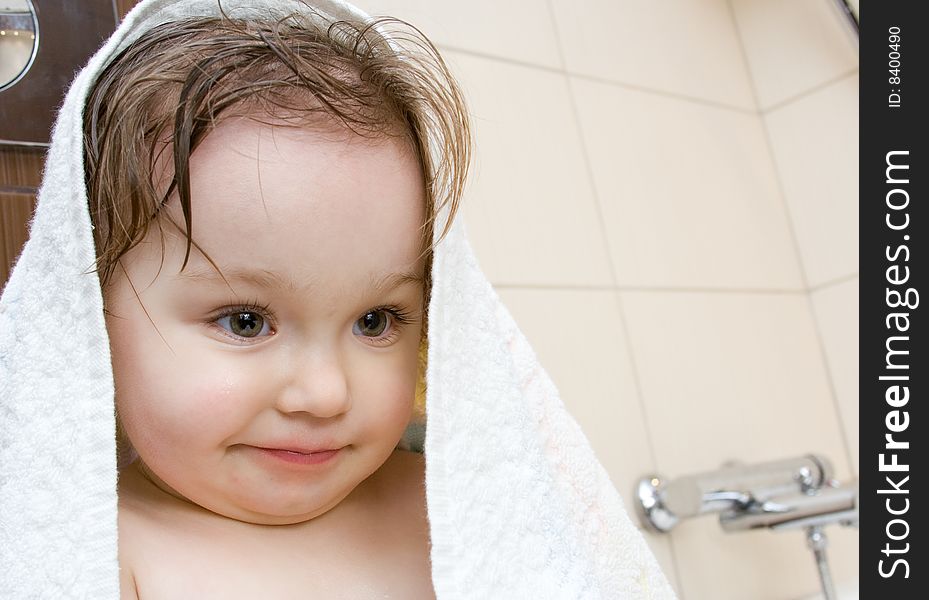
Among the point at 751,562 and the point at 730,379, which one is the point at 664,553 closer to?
the point at 751,562

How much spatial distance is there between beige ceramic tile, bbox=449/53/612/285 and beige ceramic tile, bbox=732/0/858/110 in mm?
500

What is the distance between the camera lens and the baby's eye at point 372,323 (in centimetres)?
61

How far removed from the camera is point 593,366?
3.80 ft

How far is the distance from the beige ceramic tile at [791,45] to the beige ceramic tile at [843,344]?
0.33 metres

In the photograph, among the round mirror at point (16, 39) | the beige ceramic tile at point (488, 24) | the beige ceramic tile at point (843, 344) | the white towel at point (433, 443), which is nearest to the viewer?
the white towel at point (433, 443)

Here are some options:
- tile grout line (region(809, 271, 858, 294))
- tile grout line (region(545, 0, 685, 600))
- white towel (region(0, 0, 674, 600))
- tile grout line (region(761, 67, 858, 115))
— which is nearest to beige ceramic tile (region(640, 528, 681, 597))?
tile grout line (region(545, 0, 685, 600))

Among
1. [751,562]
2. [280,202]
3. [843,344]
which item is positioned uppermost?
[843,344]

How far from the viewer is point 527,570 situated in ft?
2.01

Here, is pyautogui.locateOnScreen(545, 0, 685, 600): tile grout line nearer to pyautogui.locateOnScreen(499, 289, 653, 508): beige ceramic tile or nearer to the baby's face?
pyautogui.locateOnScreen(499, 289, 653, 508): beige ceramic tile

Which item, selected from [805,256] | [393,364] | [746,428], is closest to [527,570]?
[393,364]

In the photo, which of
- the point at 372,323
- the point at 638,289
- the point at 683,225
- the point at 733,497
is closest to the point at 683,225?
the point at 683,225

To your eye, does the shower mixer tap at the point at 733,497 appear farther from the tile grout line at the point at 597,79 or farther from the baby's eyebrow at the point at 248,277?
the baby's eyebrow at the point at 248,277

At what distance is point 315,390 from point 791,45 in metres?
1.27
